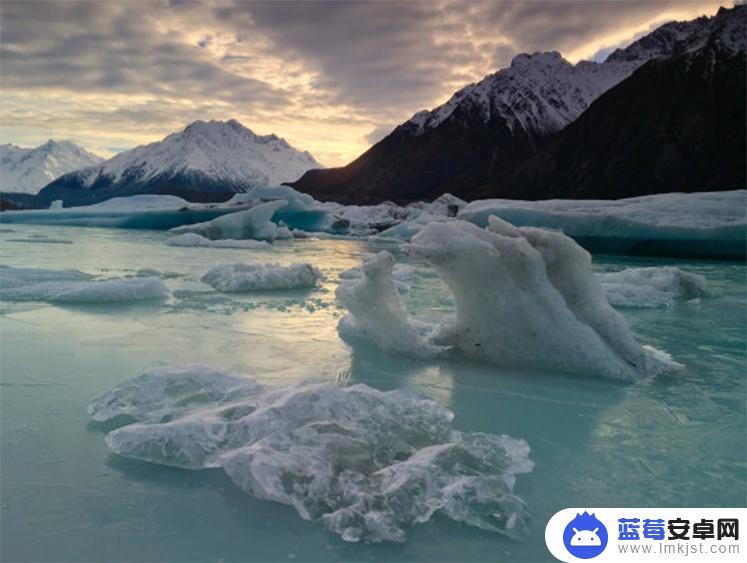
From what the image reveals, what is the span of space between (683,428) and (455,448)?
1.50 metres

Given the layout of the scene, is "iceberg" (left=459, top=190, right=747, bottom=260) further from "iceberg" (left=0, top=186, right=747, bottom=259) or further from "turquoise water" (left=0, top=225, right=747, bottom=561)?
"turquoise water" (left=0, top=225, right=747, bottom=561)

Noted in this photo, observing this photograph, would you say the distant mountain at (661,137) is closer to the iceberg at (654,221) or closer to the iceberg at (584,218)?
the iceberg at (654,221)

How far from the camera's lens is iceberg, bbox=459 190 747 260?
16.3 metres

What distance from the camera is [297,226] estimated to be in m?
38.5

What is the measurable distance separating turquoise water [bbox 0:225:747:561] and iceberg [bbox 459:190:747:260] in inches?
422

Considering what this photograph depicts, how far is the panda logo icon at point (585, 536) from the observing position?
223 centimetres

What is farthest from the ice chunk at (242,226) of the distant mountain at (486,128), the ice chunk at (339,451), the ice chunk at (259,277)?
the distant mountain at (486,128)

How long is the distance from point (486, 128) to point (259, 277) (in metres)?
93.9

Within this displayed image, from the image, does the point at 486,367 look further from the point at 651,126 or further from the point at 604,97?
the point at 604,97

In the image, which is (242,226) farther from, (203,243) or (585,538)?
(585,538)

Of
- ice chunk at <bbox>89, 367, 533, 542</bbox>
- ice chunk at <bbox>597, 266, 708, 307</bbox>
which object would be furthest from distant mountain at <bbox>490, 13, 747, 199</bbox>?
ice chunk at <bbox>89, 367, 533, 542</bbox>

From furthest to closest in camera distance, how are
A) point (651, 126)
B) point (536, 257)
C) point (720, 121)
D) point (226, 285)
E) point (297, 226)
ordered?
point (651, 126)
point (720, 121)
point (297, 226)
point (226, 285)
point (536, 257)

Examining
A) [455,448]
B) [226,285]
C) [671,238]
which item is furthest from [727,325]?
[671,238]

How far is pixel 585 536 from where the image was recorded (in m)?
2.24
